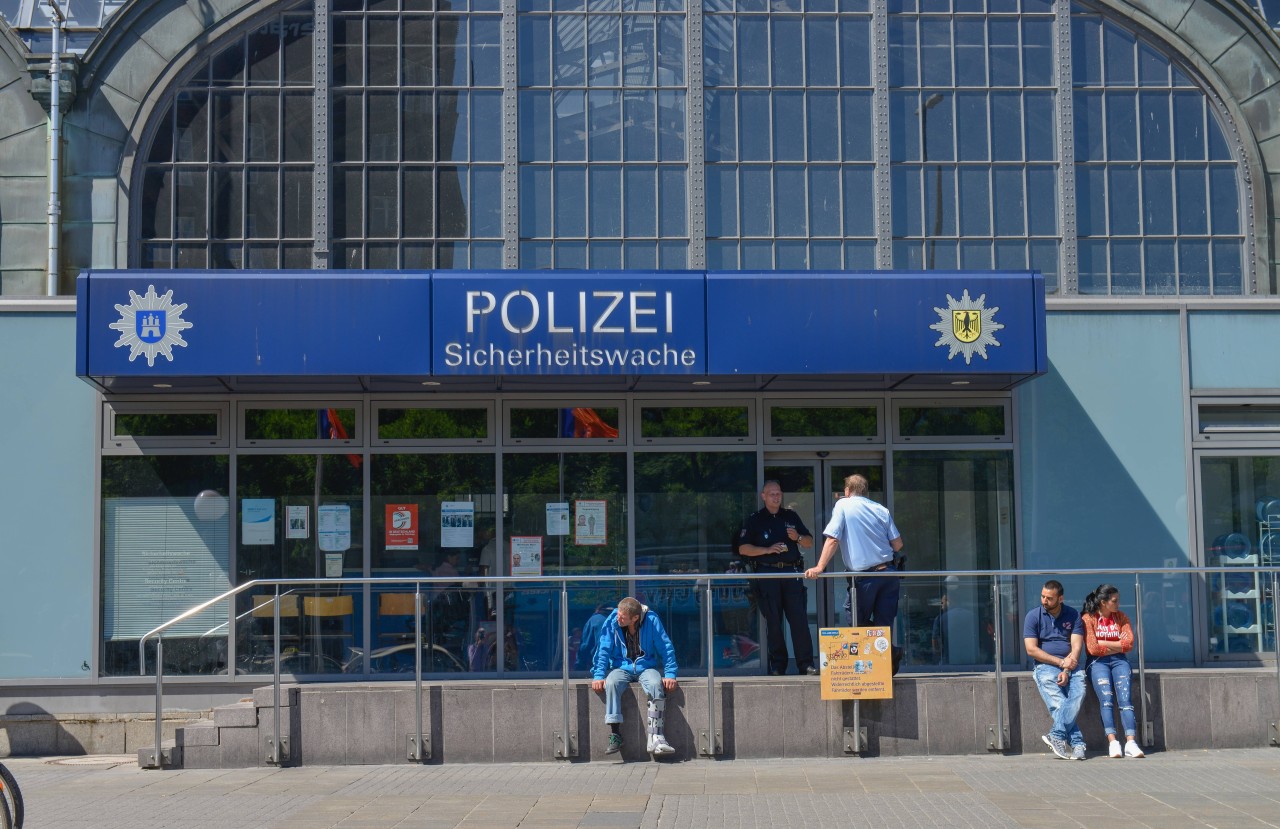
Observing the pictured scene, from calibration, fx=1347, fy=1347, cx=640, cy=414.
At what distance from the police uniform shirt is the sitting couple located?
2.26m

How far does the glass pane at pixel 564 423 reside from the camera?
14.1 meters

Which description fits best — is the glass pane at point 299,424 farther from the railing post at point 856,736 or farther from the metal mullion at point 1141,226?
the metal mullion at point 1141,226

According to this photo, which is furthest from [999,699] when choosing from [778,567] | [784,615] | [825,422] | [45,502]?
[45,502]

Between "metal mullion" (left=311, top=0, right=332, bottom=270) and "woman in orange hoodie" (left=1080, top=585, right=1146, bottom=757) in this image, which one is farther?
"metal mullion" (left=311, top=0, right=332, bottom=270)

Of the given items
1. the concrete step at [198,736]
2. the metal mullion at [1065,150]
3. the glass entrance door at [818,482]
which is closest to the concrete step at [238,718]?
the concrete step at [198,736]

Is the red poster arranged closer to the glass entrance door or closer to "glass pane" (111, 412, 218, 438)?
"glass pane" (111, 412, 218, 438)

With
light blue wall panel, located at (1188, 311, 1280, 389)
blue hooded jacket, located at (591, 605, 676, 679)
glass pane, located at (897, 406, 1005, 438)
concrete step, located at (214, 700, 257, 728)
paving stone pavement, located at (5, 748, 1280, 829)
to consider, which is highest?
light blue wall panel, located at (1188, 311, 1280, 389)

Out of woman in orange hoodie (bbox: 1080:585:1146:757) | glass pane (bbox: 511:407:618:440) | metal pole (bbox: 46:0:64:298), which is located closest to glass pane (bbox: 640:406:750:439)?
glass pane (bbox: 511:407:618:440)

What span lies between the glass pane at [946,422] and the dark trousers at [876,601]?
265cm

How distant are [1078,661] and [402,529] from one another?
6.76m

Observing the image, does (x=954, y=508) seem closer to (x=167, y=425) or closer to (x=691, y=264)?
(x=691, y=264)

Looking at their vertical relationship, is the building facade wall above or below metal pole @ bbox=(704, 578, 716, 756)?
above

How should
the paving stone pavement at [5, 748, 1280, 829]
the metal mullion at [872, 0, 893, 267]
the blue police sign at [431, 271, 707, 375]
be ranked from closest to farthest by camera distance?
1. the paving stone pavement at [5, 748, 1280, 829]
2. the blue police sign at [431, 271, 707, 375]
3. the metal mullion at [872, 0, 893, 267]

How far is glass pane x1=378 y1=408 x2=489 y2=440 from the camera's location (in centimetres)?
1411
